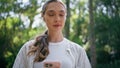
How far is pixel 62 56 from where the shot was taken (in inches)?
104

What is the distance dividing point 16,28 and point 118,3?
28.5 ft

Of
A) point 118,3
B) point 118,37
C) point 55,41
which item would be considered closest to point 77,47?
point 55,41

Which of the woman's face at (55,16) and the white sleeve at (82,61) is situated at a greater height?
the woman's face at (55,16)

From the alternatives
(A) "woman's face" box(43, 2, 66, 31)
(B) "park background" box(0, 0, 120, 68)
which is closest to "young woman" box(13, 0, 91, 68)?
(A) "woman's face" box(43, 2, 66, 31)

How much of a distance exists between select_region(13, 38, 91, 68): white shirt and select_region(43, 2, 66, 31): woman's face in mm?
137

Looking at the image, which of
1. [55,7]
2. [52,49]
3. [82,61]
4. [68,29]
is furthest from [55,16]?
[68,29]

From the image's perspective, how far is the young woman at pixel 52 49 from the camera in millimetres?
2602

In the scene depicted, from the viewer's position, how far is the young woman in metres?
2.60

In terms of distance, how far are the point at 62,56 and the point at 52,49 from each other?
10 centimetres

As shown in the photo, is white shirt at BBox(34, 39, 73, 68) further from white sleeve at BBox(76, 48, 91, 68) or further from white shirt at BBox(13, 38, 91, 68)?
white sleeve at BBox(76, 48, 91, 68)

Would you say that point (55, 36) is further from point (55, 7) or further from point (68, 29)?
point (68, 29)

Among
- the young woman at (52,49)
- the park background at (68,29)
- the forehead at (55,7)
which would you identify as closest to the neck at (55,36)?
the young woman at (52,49)

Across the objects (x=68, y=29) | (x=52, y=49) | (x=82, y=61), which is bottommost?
(x=68, y=29)

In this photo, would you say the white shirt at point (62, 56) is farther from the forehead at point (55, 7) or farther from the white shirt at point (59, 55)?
the forehead at point (55, 7)
